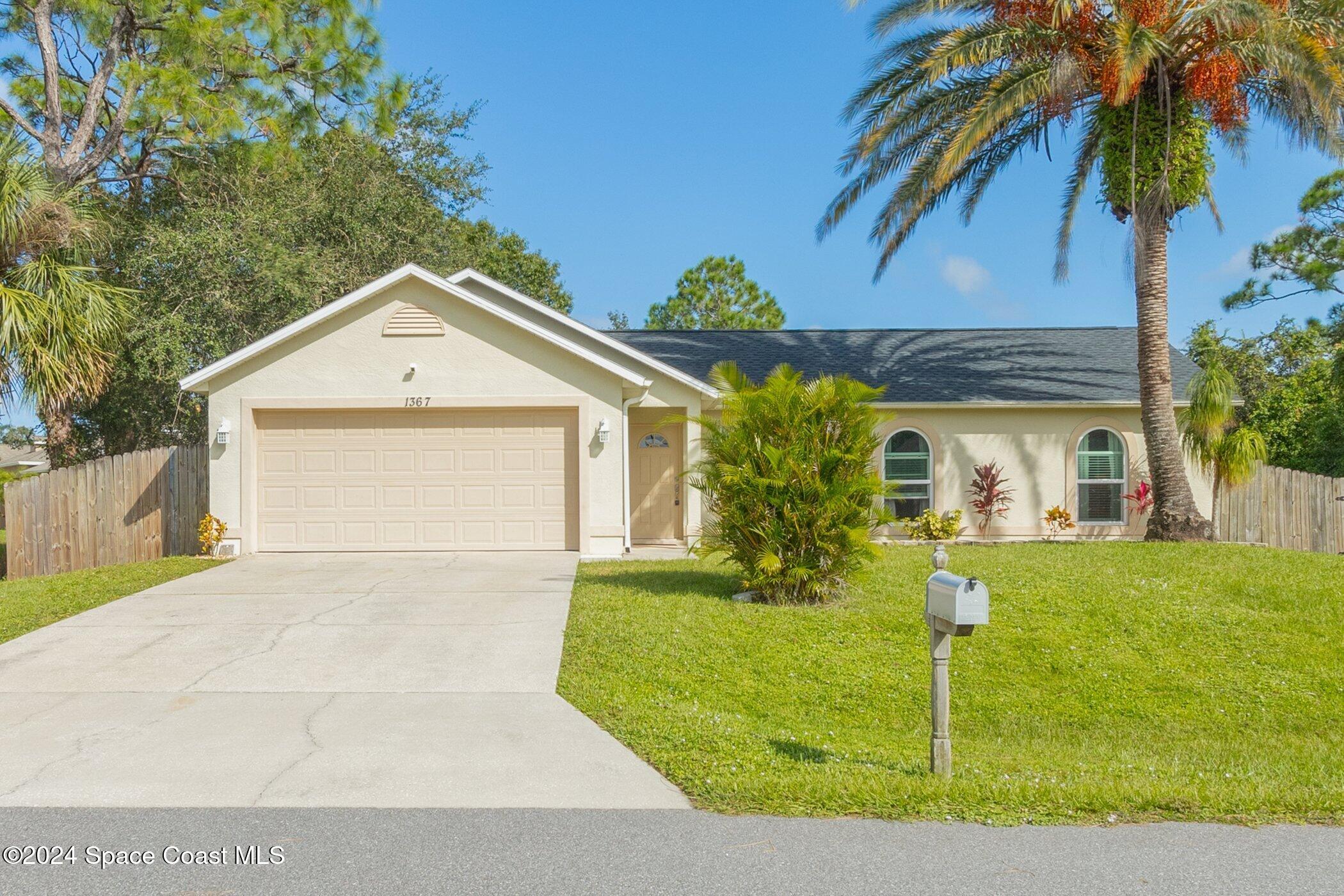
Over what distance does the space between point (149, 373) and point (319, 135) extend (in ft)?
27.4

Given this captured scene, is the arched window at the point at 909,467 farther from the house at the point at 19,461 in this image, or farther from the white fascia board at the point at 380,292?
the house at the point at 19,461

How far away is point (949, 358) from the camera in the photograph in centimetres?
1920

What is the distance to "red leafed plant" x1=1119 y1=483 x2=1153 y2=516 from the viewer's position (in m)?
16.7

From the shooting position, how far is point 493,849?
436 centimetres

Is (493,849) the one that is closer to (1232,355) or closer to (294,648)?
(294,648)

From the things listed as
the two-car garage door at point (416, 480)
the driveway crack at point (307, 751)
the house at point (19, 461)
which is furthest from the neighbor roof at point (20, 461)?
the driveway crack at point (307, 751)

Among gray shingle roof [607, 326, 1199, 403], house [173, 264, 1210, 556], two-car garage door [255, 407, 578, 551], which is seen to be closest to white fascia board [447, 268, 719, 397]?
house [173, 264, 1210, 556]

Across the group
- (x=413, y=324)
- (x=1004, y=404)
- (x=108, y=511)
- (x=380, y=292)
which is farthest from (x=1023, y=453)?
(x=108, y=511)

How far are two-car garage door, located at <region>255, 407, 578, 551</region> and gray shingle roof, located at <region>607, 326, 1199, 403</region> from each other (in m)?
4.82

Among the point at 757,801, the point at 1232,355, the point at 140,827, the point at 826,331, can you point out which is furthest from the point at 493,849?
the point at 1232,355

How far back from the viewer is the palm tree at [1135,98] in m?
13.2

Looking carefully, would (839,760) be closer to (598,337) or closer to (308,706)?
(308,706)

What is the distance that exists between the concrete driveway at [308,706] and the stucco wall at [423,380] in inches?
120

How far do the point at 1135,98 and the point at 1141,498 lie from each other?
668cm
